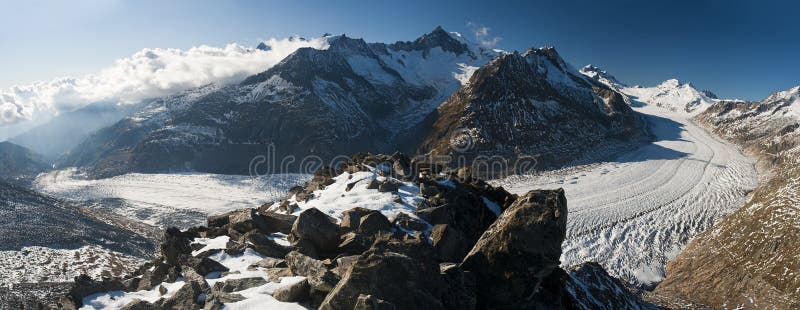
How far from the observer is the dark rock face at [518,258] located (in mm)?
18609

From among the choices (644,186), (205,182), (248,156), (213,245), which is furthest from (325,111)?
(213,245)

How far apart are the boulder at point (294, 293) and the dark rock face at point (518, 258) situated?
769 cm

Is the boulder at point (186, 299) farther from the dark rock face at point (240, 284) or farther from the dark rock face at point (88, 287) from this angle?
the dark rock face at point (88, 287)

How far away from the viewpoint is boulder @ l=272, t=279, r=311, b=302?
1481cm

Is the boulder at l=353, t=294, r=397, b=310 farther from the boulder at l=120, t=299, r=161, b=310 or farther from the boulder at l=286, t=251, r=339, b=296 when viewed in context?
the boulder at l=120, t=299, r=161, b=310

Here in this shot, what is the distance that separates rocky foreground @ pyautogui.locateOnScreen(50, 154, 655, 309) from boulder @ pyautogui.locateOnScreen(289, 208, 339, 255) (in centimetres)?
5

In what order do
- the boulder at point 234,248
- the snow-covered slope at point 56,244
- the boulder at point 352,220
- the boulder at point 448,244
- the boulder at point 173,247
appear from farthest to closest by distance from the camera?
the snow-covered slope at point 56,244 < the boulder at point 352,220 < the boulder at point 448,244 < the boulder at point 173,247 < the boulder at point 234,248

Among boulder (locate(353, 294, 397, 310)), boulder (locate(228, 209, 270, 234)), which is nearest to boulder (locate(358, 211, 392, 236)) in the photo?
boulder (locate(228, 209, 270, 234))

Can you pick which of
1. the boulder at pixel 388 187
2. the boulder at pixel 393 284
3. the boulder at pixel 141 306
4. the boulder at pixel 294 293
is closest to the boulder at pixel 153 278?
the boulder at pixel 141 306

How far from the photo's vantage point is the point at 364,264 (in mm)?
→ 14203

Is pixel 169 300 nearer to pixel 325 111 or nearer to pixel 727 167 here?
pixel 727 167

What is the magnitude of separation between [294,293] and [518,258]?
32.9ft

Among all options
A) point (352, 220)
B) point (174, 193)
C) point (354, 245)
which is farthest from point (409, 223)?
point (174, 193)

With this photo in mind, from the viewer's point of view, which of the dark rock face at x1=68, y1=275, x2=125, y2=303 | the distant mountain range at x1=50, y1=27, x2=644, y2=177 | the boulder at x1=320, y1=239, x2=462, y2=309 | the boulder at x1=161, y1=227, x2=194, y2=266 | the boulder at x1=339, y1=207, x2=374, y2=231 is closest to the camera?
the boulder at x1=320, y1=239, x2=462, y2=309
